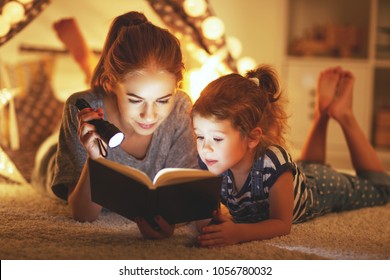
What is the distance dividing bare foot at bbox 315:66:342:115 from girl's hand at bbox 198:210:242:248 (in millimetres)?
739

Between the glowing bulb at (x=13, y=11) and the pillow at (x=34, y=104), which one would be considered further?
the pillow at (x=34, y=104)

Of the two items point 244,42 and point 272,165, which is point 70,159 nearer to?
point 272,165

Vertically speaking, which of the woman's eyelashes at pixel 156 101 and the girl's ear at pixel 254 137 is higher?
the woman's eyelashes at pixel 156 101

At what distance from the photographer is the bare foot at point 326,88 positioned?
1.78m

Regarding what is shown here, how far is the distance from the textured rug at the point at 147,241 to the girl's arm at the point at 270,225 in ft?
0.05

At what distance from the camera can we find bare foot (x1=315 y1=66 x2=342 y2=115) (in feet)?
5.83

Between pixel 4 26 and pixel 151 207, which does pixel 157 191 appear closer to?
pixel 151 207

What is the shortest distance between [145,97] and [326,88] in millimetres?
736

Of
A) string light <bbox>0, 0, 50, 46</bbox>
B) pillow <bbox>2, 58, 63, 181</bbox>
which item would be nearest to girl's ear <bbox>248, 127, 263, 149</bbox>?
string light <bbox>0, 0, 50, 46</bbox>

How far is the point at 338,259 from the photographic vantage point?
44.7 inches

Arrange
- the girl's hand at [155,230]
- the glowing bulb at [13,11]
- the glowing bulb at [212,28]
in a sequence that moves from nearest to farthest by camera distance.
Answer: the girl's hand at [155,230] < the glowing bulb at [13,11] < the glowing bulb at [212,28]

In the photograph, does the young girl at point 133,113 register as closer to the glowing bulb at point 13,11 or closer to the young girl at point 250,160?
the young girl at point 250,160

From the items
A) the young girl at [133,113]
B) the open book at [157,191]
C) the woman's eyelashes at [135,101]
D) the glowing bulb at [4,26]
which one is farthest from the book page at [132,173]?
the glowing bulb at [4,26]

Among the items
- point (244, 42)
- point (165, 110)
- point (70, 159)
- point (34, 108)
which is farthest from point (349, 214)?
point (244, 42)
